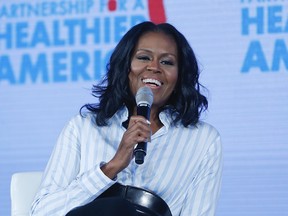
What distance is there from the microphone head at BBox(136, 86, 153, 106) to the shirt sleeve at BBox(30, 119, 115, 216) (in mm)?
200

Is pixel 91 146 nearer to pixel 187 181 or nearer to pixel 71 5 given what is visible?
pixel 187 181

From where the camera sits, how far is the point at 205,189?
2156 mm

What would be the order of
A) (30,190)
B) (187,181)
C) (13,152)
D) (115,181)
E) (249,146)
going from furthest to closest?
(13,152) < (249,146) < (30,190) < (187,181) < (115,181)

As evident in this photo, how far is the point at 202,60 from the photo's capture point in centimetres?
310

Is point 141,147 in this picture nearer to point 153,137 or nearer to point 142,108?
point 142,108

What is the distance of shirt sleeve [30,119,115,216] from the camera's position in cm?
202

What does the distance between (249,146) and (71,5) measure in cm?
90

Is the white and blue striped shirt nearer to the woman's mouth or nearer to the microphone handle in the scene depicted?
the woman's mouth

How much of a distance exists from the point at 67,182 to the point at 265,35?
1.20 meters

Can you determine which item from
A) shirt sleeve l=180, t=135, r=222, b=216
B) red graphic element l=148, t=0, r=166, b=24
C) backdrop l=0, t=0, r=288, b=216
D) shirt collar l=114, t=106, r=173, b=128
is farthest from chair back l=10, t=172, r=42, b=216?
red graphic element l=148, t=0, r=166, b=24

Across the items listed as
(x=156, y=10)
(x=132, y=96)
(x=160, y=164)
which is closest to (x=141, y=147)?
(x=160, y=164)

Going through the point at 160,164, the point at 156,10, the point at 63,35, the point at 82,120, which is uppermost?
the point at 156,10

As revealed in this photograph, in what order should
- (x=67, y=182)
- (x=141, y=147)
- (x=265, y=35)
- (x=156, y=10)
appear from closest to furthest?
1. (x=141, y=147)
2. (x=67, y=182)
3. (x=265, y=35)
4. (x=156, y=10)

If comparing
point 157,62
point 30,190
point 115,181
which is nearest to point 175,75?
point 157,62
